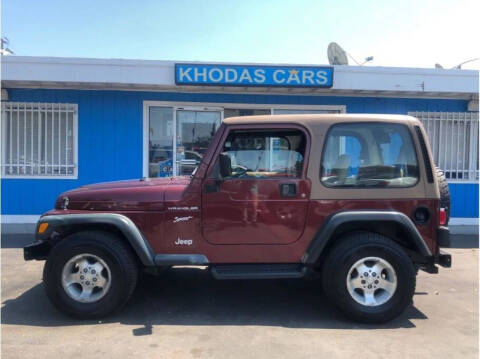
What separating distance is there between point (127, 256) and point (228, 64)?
460 centimetres

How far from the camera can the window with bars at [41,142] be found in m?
8.00

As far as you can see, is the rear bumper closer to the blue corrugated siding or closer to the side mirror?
the side mirror

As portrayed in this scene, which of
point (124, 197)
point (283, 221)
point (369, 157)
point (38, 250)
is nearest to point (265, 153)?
point (283, 221)

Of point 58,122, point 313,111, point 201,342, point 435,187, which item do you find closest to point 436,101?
point 313,111

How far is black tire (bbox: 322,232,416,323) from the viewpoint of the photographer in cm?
387

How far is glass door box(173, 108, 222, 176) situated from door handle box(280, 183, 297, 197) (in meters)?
4.45

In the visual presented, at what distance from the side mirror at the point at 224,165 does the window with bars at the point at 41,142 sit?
16.9ft

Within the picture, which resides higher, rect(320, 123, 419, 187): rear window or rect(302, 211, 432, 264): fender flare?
rect(320, 123, 419, 187): rear window

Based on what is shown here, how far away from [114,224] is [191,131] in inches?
181

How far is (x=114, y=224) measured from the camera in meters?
3.92

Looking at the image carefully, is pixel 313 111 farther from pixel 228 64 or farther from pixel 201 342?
pixel 201 342

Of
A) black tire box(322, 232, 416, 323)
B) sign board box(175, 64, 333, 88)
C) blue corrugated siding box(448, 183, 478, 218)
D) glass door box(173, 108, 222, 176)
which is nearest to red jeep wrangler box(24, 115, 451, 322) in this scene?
black tire box(322, 232, 416, 323)

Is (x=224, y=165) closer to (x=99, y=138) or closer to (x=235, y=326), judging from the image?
(x=235, y=326)

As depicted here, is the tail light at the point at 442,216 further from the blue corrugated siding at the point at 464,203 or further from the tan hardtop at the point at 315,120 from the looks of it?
the blue corrugated siding at the point at 464,203
